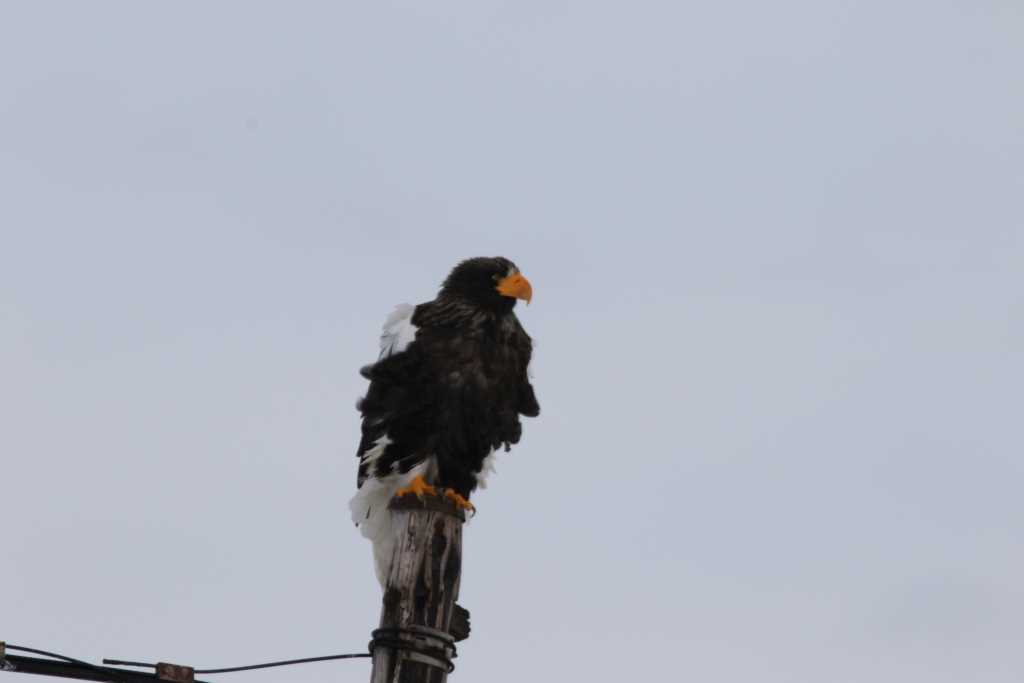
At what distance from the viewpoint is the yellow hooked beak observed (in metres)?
9.42

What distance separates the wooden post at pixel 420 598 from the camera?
20.5ft

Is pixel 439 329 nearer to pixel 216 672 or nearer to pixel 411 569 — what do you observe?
pixel 411 569

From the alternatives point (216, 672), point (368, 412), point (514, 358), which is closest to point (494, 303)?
point (514, 358)

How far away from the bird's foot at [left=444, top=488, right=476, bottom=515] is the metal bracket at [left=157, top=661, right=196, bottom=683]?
1.89m

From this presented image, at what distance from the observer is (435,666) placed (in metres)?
6.25

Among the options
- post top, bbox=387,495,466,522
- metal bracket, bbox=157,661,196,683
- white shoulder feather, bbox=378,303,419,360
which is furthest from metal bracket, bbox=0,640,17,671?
white shoulder feather, bbox=378,303,419,360

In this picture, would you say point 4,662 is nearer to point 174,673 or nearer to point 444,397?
point 174,673

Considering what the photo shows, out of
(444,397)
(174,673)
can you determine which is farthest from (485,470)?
(174,673)

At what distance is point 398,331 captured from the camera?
9031 millimetres

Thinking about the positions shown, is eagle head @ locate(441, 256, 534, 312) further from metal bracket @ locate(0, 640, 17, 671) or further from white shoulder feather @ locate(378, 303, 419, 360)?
metal bracket @ locate(0, 640, 17, 671)

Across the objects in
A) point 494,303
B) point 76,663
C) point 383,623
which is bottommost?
point 76,663

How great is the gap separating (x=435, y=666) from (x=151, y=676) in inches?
45.0

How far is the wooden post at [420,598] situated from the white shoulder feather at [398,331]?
216 cm

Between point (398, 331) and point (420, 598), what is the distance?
2903 millimetres
